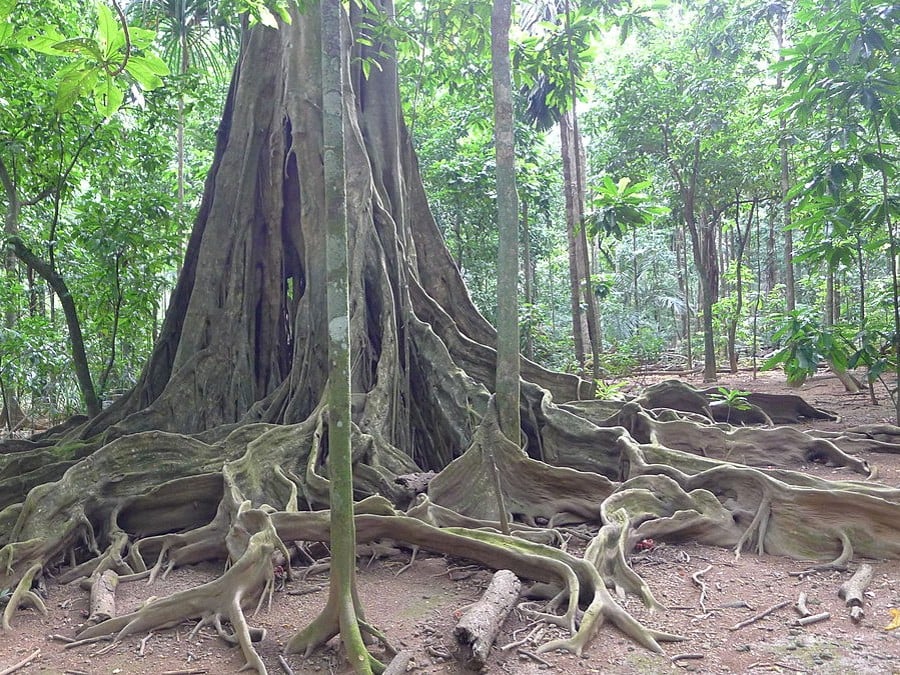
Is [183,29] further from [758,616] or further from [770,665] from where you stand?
[770,665]

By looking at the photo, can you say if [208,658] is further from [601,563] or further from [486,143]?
[486,143]

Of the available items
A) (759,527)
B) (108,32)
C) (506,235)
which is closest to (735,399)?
(759,527)

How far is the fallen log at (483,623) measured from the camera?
2.60 meters

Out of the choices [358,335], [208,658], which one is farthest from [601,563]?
[358,335]

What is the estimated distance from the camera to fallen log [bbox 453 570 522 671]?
8.52ft

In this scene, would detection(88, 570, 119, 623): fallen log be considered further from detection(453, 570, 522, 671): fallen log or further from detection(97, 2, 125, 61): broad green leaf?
detection(97, 2, 125, 61): broad green leaf

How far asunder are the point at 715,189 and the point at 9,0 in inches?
420

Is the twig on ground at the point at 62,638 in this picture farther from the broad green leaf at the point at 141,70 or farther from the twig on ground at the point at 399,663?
the broad green leaf at the point at 141,70

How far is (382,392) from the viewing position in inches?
224

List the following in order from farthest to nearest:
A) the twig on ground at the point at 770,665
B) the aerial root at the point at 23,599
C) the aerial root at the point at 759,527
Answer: the aerial root at the point at 759,527 < the aerial root at the point at 23,599 < the twig on ground at the point at 770,665

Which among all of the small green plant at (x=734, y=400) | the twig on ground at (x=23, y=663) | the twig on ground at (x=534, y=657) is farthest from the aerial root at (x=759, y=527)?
the twig on ground at (x=23, y=663)

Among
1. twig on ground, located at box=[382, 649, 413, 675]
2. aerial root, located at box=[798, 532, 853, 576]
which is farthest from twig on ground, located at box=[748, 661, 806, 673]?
twig on ground, located at box=[382, 649, 413, 675]

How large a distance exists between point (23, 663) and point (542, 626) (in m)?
2.25

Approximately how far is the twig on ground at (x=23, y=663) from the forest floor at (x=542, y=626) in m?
0.02
